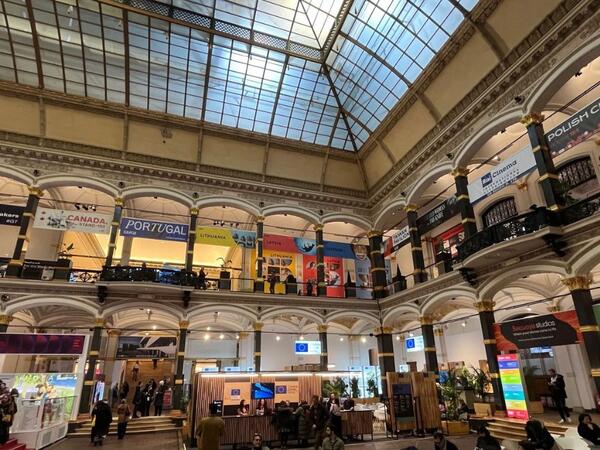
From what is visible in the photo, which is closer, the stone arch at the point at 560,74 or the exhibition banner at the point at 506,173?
the stone arch at the point at 560,74

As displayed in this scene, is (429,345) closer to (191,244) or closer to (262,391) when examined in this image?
(262,391)

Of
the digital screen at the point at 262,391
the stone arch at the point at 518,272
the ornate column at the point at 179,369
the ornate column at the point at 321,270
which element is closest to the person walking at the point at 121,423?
the ornate column at the point at 179,369

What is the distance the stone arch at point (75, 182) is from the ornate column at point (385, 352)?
15.1m

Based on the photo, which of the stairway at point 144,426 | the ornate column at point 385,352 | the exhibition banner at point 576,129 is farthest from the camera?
the ornate column at point 385,352

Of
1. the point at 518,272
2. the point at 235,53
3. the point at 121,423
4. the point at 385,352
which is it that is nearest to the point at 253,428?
the point at 121,423

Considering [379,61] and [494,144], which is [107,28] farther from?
[494,144]

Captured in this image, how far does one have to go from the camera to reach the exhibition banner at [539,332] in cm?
1152

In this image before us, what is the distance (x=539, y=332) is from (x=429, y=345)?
580cm

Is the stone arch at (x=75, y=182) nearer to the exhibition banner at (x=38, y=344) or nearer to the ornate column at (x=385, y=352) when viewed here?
the exhibition banner at (x=38, y=344)

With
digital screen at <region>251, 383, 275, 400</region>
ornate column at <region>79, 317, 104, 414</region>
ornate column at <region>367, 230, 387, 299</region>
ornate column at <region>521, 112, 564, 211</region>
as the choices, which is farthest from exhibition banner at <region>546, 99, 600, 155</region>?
ornate column at <region>79, 317, 104, 414</region>

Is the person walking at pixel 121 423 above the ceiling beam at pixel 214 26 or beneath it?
beneath

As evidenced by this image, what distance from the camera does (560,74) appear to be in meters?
12.4

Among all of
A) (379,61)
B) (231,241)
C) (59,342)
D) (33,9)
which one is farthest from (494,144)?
(33,9)

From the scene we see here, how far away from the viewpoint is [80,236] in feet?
83.2
